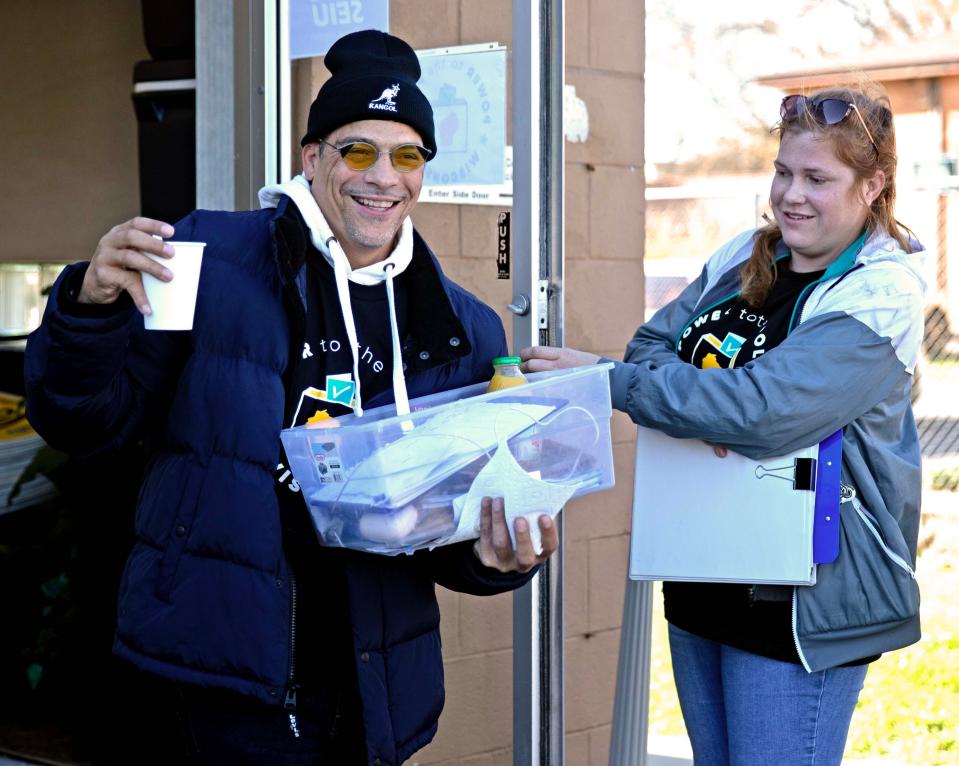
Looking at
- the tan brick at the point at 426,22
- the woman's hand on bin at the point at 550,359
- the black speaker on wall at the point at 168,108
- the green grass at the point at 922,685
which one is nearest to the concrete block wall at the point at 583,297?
the tan brick at the point at 426,22

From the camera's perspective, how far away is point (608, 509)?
3736 mm

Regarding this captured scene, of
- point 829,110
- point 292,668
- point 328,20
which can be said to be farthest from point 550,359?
point 328,20

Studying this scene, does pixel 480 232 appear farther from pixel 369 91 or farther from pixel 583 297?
pixel 369 91

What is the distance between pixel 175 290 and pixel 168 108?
2.55 m

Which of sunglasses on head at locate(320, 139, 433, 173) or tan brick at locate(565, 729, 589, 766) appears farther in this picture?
tan brick at locate(565, 729, 589, 766)

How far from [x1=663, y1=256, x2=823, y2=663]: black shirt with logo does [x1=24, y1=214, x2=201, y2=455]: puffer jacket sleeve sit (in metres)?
1.03

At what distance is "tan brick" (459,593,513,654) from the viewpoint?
11.8 ft

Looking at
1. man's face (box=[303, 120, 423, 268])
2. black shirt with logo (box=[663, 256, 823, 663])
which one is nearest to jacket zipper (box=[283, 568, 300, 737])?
man's face (box=[303, 120, 423, 268])

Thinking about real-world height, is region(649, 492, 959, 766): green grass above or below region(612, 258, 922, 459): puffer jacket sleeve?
below

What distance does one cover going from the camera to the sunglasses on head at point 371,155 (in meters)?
2.06

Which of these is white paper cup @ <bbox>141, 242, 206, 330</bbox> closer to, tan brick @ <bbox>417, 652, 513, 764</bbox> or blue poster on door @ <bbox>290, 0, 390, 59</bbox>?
blue poster on door @ <bbox>290, 0, 390, 59</bbox>

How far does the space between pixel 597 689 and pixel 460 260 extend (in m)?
1.36

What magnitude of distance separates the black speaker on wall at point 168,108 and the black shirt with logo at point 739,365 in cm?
217

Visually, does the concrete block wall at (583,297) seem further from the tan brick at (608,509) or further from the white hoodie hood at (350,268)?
the white hoodie hood at (350,268)
